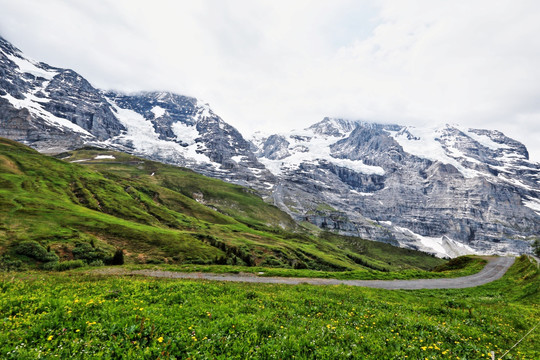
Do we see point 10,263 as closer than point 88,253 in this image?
Yes

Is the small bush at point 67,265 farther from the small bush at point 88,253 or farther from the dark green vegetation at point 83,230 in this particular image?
the small bush at point 88,253

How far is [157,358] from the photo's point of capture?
7.32 m

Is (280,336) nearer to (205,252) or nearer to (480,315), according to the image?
(480,315)

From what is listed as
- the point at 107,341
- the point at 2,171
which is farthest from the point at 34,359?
the point at 2,171

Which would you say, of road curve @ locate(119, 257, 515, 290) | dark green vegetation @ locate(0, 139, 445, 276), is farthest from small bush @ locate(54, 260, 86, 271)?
road curve @ locate(119, 257, 515, 290)

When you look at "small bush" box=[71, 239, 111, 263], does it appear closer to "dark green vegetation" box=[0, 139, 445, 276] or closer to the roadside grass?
"dark green vegetation" box=[0, 139, 445, 276]

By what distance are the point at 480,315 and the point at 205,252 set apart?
6635 cm

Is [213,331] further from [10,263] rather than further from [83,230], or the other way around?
[83,230]

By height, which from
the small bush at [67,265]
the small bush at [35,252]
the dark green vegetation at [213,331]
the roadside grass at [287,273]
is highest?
the dark green vegetation at [213,331]

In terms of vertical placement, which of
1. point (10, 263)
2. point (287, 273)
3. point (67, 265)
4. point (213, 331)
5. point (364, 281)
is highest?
point (213, 331)

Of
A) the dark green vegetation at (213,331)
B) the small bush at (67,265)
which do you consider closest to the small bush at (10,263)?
the small bush at (67,265)

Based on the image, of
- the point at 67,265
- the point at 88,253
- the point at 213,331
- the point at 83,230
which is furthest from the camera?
the point at 83,230

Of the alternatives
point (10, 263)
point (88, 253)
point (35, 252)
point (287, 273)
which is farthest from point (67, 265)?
point (287, 273)

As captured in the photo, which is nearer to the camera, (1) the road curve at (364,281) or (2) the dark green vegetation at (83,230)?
(1) the road curve at (364,281)
